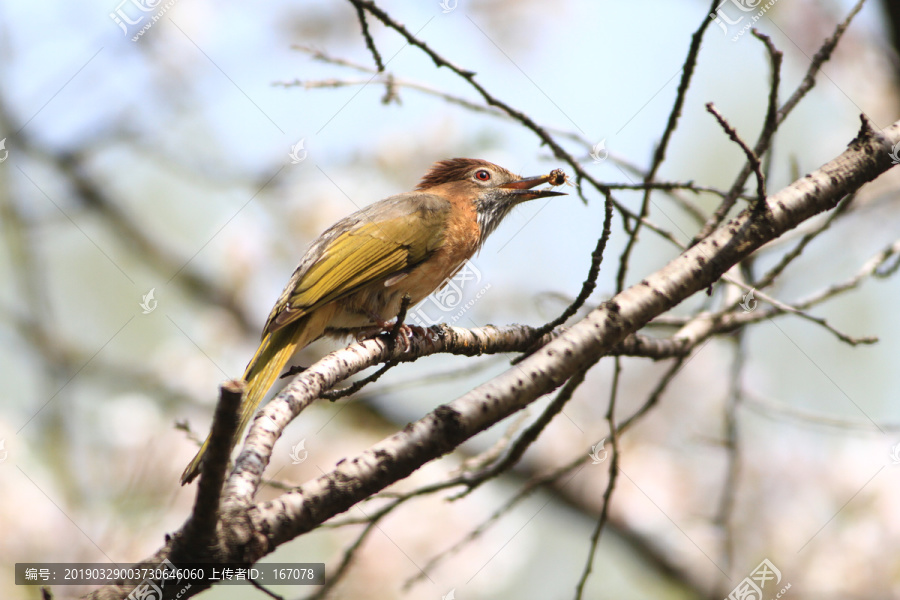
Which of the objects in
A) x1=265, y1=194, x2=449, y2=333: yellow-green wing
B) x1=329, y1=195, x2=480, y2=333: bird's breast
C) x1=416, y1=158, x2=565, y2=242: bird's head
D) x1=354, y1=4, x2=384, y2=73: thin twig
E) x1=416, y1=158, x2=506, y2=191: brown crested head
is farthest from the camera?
x1=416, y1=158, x2=506, y2=191: brown crested head

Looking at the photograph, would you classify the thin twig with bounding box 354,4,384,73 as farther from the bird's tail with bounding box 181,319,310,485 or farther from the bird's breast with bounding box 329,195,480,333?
the bird's tail with bounding box 181,319,310,485

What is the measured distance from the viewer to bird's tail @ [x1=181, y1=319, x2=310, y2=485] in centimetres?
323

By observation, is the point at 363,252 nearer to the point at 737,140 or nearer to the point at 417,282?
the point at 417,282

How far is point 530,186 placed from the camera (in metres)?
5.25

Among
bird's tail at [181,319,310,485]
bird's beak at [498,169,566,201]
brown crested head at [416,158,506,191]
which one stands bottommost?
bird's tail at [181,319,310,485]

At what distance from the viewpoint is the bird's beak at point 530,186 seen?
15.7 ft

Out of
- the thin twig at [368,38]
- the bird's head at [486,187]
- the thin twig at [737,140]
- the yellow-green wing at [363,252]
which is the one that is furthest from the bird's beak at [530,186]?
the thin twig at [737,140]

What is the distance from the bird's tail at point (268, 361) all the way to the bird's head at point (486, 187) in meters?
1.79

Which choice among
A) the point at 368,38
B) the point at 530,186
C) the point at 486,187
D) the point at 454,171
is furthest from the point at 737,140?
the point at 454,171

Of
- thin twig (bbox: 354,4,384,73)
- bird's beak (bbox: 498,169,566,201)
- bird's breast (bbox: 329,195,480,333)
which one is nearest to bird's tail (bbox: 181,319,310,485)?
bird's breast (bbox: 329,195,480,333)

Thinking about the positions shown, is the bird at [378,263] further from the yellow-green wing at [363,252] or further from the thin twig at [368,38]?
the thin twig at [368,38]

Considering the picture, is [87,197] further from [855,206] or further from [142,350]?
[855,206]

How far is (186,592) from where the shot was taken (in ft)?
5.36

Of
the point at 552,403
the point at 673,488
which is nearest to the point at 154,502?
the point at 552,403
